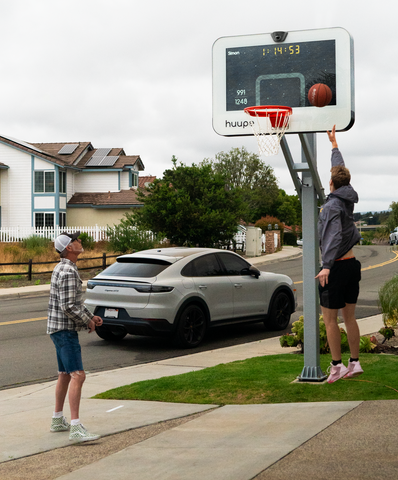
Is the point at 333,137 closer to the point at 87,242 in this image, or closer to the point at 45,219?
the point at 87,242

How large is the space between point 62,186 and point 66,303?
1700 inches

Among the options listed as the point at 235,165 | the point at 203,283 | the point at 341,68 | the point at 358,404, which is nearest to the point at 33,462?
the point at 358,404

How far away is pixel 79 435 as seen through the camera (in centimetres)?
528

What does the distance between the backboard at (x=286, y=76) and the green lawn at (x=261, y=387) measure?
107 inches

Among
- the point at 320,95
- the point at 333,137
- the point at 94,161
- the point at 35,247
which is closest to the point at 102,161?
the point at 94,161

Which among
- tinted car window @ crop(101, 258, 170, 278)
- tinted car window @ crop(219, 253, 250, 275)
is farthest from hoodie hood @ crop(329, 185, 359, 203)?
tinted car window @ crop(219, 253, 250, 275)

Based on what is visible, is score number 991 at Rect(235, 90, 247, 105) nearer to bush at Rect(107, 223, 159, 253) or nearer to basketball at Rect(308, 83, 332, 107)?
basketball at Rect(308, 83, 332, 107)

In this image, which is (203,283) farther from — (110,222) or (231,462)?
(110,222)

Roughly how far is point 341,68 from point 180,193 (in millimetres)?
25820

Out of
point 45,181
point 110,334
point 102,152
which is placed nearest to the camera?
point 110,334

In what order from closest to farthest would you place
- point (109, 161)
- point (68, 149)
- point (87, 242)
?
point (87, 242)
point (109, 161)
point (68, 149)

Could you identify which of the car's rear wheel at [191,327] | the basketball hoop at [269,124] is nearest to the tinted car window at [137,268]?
the car's rear wheel at [191,327]

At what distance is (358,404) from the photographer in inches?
233

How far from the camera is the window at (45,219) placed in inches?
1831
